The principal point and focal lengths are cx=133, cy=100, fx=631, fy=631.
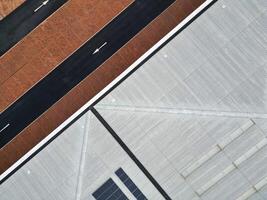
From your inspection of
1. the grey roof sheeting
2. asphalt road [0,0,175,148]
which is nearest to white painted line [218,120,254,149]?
the grey roof sheeting

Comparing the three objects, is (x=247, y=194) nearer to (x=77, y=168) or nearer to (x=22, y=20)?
(x=77, y=168)

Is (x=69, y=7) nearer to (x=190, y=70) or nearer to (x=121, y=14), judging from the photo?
(x=121, y=14)

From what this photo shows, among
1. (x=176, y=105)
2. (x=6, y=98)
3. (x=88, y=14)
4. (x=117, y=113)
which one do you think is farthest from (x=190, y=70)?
(x=6, y=98)

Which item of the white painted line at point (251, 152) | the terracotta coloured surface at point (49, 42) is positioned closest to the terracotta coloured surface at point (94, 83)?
the terracotta coloured surface at point (49, 42)

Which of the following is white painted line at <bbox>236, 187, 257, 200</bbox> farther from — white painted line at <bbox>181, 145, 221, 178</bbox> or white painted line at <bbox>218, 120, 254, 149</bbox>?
white painted line at <bbox>218, 120, 254, 149</bbox>

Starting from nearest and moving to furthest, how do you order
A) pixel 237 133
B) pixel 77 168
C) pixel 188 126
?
pixel 237 133 < pixel 188 126 < pixel 77 168

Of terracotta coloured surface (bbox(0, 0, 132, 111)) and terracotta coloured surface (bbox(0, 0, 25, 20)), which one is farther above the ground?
terracotta coloured surface (bbox(0, 0, 25, 20))

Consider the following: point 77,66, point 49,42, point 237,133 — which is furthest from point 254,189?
point 49,42
